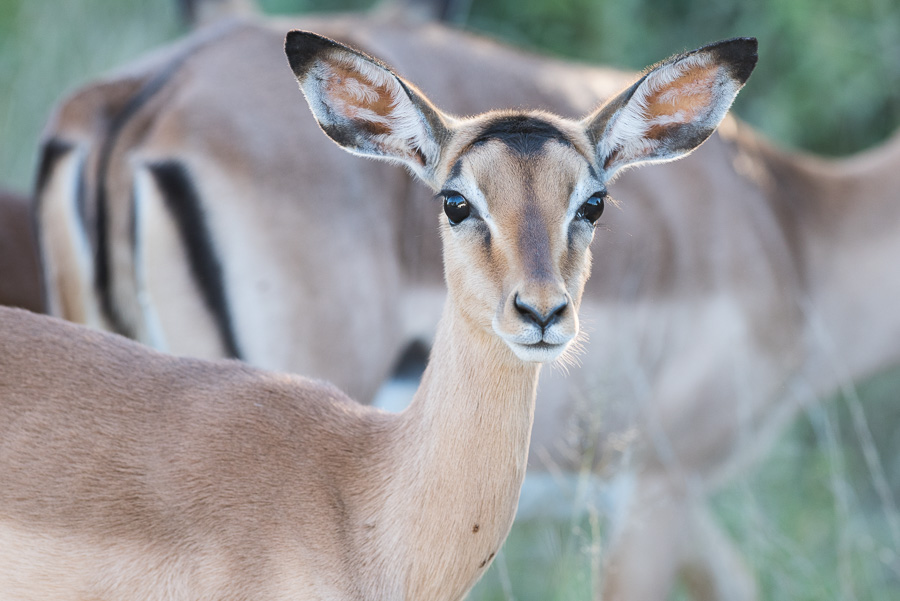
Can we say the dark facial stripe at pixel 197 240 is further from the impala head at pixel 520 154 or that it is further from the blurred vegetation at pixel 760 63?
the blurred vegetation at pixel 760 63

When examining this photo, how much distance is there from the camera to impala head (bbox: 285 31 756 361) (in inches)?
80.5

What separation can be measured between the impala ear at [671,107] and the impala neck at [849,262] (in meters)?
2.51

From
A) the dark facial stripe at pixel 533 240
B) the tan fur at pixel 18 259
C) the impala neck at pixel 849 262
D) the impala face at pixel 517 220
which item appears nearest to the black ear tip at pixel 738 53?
the impala face at pixel 517 220

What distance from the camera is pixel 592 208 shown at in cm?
224

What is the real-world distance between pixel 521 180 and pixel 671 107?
0.51 metres

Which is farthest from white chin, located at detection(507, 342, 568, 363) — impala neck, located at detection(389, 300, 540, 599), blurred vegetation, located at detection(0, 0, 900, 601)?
blurred vegetation, located at detection(0, 0, 900, 601)

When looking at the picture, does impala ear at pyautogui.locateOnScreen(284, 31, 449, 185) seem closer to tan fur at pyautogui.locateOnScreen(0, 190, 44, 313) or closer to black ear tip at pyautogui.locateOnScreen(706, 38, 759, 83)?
black ear tip at pyautogui.locateOnScreen(706, 38, 759, 83)

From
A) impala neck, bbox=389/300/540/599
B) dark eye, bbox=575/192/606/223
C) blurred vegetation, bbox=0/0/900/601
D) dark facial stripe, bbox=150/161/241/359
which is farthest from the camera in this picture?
blurred vegetation, bbox=0/0/900/601

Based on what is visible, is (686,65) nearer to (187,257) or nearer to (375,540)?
(375,540)

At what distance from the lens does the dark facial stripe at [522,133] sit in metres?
2.20

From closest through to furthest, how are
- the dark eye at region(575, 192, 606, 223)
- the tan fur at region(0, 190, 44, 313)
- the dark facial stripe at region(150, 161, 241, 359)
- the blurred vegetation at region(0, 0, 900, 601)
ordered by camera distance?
the dark eye at region(575, 192, 606, 223)
the dark facial stripe at region(150, 161, 241, 359)
the tan fur at region(0, 190, 44, 313)
the blurred vegetation at region(0, 0, 900, 601)

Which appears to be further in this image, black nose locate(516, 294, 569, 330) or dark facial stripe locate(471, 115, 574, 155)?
dark facial stripe locate(471, 115, 574, 155)

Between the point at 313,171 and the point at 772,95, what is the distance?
414 centimetres

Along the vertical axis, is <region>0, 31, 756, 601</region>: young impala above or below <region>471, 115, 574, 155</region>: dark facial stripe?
below
